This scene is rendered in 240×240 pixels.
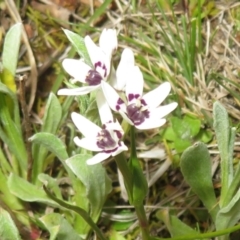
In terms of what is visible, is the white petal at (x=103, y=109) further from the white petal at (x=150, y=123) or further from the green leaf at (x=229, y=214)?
the green leaf at (x=229, y=214)

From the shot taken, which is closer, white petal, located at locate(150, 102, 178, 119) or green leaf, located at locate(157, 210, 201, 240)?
white petal, located at locate(150, 102, 178, 119)

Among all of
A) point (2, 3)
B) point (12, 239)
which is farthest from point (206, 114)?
point (2, 3)

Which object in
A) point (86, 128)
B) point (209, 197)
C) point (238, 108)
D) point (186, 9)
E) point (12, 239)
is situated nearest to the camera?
point (86, 128)

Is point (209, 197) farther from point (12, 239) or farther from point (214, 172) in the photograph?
point (12, 239)

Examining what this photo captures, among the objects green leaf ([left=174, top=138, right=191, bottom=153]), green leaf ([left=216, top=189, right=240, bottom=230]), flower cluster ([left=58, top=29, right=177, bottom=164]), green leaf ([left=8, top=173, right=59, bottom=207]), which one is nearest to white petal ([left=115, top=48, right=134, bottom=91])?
flower cluster ([left=58, top=29, right=177, bottom=164])

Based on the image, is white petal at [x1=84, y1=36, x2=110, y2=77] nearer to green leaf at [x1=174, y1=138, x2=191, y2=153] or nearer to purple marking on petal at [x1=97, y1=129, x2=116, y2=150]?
purple marking on petal at [x1=97, y1=129, x2=116, y2=150]

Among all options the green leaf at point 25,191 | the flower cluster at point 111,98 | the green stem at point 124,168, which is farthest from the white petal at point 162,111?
the green leaf at point 25,191

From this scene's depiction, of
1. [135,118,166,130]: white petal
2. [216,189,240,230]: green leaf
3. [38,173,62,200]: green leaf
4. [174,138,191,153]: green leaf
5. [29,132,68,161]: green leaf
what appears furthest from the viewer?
[174,138,191,153]: green leaf
